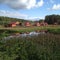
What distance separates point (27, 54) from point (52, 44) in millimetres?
3164

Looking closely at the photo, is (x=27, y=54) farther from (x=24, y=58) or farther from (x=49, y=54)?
(x=49, y=54)

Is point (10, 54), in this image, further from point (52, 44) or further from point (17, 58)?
point (52, 44)

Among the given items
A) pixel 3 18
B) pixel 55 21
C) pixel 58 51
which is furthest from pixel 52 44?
pixel 3 18

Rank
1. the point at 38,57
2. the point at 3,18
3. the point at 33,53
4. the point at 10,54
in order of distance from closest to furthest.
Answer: the point at 38,57 → the point at 33,53 → the point at 10,54 → the point at 3,18

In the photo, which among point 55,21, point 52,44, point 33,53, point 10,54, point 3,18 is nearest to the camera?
point 33,53

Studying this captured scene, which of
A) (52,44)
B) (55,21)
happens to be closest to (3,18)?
(55,21)

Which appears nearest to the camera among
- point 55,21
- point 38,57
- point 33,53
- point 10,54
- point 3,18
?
point 38,57

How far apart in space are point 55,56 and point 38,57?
3.59ft

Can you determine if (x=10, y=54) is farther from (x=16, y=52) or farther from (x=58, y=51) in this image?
(x=58, y=51)

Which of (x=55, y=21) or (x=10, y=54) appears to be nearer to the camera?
(x=10, y=54)

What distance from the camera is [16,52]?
13812 millimetres

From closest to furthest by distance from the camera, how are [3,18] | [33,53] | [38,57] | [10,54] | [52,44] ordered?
[38,57] → [33,53] → [10,54] → [52,44] → [3,18]

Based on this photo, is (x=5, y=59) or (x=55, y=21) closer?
(x=5, y=59)

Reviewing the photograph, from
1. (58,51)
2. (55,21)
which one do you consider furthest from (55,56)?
(55,21)
